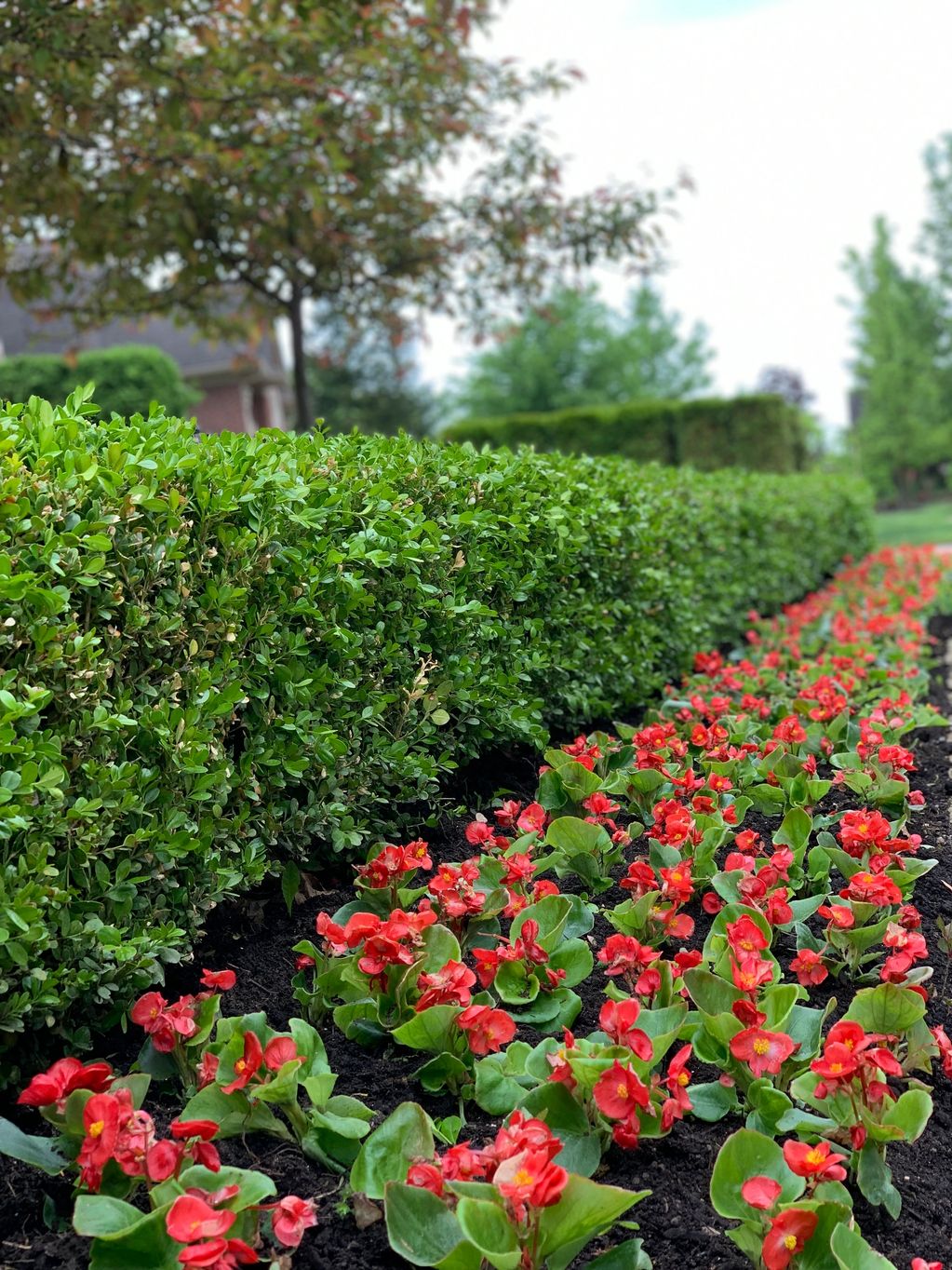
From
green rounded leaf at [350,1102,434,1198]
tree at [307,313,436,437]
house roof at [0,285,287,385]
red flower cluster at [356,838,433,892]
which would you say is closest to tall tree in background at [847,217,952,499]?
tree at [307,313,436,437]

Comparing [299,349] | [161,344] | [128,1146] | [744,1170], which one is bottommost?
[744,1170]

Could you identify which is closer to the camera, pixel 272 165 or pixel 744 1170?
pixel 744 1170

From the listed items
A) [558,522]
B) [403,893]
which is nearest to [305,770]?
[403,893]

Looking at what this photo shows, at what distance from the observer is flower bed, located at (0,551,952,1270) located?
1.86 m

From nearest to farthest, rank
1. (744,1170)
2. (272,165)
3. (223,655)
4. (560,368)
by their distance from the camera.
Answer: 1. (744,1170)
2. (223,655)
3. (272,165)
4. (560,368)

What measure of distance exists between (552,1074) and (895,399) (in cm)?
3317

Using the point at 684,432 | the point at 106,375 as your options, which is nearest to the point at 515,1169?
the point at 684,432

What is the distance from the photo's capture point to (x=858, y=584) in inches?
389

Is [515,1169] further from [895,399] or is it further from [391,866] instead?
[895,399]

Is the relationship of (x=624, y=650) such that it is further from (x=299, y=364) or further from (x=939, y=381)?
(x=939, y=381)

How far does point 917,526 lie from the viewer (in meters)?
24.2

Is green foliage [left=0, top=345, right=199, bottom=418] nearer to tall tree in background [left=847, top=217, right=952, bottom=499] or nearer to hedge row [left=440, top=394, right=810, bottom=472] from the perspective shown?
hedge row [left=440, top=394, right=810, bottom=472]

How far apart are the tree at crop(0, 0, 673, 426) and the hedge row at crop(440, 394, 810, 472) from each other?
440 centimetres

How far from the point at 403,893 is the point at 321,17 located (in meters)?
6.48
